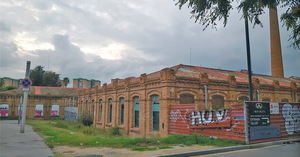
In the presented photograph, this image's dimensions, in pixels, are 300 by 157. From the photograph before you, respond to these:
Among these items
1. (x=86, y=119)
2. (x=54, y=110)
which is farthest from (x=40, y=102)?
(x=86, y=119)

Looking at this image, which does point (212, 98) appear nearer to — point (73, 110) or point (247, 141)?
point (247, 141)

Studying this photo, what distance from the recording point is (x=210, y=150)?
31.9ft

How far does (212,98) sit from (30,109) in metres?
37.1

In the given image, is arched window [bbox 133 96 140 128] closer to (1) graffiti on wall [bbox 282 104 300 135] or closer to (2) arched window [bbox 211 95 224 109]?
(2) arched window [bbox 211 95 224 109]

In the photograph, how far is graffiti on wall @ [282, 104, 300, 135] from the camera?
1433 cm

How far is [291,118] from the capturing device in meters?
14.6

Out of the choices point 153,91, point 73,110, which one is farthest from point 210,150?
point 73,110

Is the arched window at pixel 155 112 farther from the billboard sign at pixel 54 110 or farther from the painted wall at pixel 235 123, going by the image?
the billboard sign at pixel 54 110

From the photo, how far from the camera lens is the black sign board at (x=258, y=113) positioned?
12612 mm

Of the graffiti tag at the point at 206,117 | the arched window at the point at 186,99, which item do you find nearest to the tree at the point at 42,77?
the arched window at the point at 186,99

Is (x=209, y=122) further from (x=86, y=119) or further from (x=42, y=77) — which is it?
(x=42, y=77)

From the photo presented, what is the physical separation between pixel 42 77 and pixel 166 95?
59459mm

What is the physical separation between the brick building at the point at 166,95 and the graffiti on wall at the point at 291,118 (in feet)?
14.9

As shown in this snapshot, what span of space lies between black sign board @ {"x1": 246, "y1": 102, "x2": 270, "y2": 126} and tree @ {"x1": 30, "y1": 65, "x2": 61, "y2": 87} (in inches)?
2533
